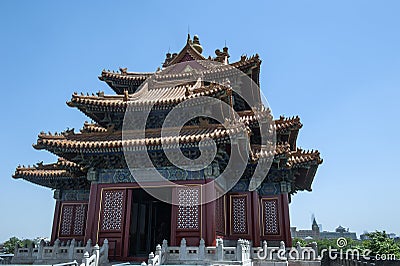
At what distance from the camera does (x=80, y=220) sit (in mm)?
17531

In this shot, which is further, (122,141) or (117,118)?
(117,118)

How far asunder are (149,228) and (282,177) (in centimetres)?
813

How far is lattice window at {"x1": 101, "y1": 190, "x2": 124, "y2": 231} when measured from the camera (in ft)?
44.5

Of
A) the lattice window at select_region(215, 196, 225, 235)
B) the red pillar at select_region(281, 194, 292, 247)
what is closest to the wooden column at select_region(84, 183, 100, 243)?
the lattice window at select_region(215, 196, 225, 235)

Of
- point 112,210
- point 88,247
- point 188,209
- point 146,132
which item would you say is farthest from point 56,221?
point 188,209

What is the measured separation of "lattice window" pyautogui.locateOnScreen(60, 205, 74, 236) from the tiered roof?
1209 millimetres

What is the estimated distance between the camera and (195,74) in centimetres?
1902

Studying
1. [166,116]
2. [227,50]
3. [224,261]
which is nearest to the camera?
[224,261]

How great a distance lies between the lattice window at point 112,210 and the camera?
44.5 ft

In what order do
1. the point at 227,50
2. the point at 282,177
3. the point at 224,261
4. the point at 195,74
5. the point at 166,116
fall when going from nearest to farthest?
the point at 224,261
the point at 166,116
the point at 282,177
the point at 195,74
the point at 227,50

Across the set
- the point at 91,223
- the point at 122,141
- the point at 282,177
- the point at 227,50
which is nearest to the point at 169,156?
the point at 122,141

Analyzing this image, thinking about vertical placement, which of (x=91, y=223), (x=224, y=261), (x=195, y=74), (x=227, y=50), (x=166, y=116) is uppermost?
(x=227, y=50)

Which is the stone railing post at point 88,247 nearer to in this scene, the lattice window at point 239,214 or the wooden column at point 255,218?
the lattice window at point 239,214

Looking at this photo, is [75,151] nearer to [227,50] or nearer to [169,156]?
[169,156]
